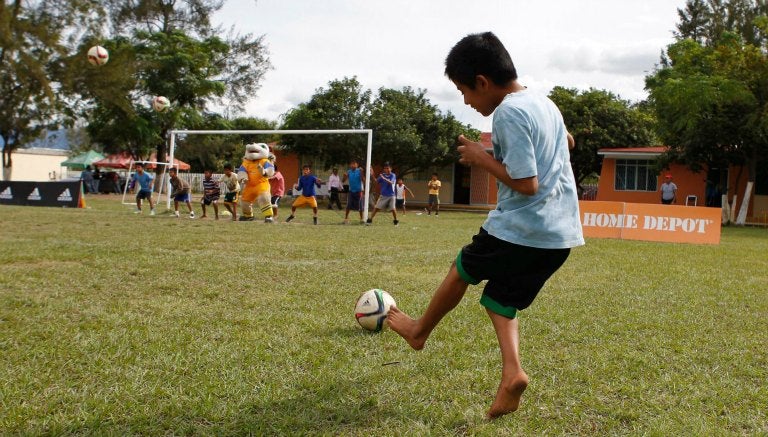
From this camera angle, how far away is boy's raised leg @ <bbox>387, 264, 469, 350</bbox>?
117 inches

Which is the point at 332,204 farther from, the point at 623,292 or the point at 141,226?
the point at 623,292

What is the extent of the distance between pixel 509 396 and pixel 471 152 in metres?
1.04

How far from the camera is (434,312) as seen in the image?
10.0 ft

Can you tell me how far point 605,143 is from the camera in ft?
108

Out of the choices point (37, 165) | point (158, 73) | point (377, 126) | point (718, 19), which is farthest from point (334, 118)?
point (37, 165)

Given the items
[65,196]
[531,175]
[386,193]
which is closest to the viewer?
[531,175]

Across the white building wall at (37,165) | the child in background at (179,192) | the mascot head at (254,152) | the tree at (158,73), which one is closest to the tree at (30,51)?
the tree at (158,73)

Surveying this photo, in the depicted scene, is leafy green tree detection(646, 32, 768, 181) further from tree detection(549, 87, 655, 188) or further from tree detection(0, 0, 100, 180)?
tree detection(0, 0, 100, 180)

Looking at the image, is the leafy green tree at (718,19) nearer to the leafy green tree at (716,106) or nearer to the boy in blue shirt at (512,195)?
the leafy green tree at (716,106)

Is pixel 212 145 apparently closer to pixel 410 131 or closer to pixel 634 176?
pixel 410 131

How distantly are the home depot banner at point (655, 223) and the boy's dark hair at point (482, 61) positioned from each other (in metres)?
12.0

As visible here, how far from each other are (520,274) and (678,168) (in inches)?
1145

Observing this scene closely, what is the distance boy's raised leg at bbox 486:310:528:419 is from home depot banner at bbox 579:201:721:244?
39.5 ft

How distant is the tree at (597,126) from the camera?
3288cm
